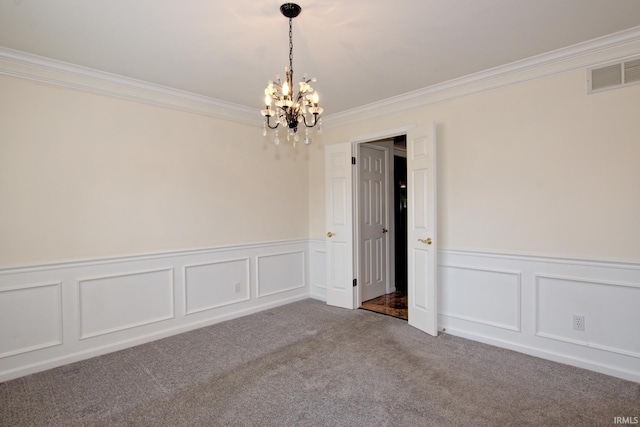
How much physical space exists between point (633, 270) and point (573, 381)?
0.97m

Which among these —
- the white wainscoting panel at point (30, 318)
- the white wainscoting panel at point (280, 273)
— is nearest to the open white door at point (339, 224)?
the white wainscoting panel at point (280, 273)

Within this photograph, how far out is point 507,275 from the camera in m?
3.19

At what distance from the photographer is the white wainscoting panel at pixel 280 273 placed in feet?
14.6

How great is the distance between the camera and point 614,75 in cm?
265

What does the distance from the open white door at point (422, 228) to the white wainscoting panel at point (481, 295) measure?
22 centimetres

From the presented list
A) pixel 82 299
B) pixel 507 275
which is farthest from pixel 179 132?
pixel 507 275

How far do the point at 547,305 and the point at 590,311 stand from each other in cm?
30

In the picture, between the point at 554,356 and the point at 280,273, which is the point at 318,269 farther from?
the point at 554,356

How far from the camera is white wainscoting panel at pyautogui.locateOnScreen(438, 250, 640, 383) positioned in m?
2.62

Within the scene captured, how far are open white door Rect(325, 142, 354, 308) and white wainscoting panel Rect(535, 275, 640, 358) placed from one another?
7.14 ft

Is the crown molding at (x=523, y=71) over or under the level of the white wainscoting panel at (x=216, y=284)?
over

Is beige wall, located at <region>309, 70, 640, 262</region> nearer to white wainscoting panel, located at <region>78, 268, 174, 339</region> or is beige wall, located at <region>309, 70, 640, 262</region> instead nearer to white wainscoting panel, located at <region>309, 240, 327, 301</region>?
A: white wainscoting panel, located at <region>309, 240, 327, 301</region>

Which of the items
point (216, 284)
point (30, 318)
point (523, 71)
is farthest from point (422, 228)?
point (30, 318)

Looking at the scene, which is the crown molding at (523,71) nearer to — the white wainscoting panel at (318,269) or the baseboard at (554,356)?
the white wainscoting panel at (318,269)
